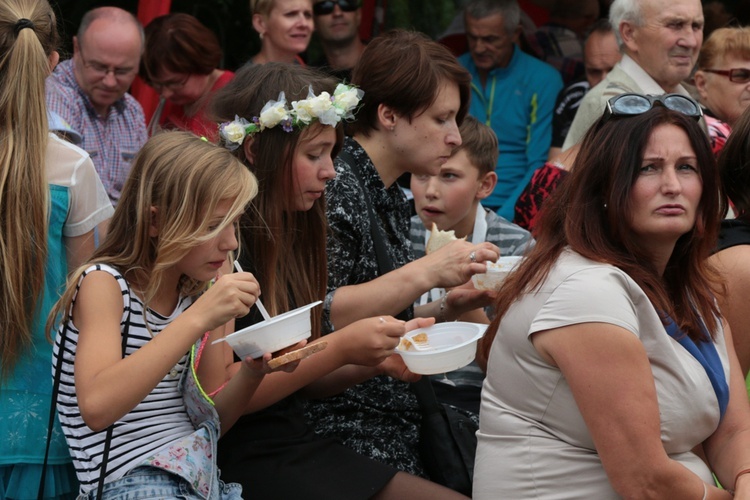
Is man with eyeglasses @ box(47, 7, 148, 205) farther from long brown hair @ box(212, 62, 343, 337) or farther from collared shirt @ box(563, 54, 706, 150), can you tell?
collared shirt @ box(563, 54, 706, 150)

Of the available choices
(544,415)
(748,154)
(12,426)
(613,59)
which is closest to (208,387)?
(12,426)

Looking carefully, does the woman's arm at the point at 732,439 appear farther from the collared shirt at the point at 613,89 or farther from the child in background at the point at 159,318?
the collared shirt at the point at 613,89

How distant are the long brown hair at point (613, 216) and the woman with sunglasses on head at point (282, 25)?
316 cm

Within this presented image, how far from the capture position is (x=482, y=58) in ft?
21.7

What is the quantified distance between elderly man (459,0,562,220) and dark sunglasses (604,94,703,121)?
3.45 meters

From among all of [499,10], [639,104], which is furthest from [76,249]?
[499,10]

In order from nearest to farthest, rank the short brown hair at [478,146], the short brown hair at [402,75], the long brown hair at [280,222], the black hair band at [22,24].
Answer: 1. the black hair band at [22,24]
2. the long brown hair at [280,222]
3. the short brown hair at [402,75]
4. the short brown hair at [478,146]

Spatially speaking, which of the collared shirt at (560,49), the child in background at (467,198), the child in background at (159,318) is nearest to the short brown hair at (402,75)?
the child in background at (467,198)

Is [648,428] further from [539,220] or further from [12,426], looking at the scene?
[12,426]

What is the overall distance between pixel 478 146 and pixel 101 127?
1.92 metres

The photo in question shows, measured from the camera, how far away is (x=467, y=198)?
4.49 metres

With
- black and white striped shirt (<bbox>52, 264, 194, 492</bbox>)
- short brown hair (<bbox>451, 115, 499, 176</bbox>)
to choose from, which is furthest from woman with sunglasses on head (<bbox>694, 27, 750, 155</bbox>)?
black and white striped shirt (<bbox>52, 264, 194, 492</bbox>)

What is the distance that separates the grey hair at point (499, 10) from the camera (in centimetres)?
657

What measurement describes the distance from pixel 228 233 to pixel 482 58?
167 inches
